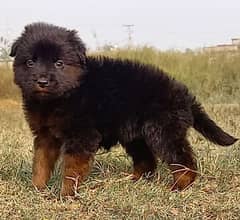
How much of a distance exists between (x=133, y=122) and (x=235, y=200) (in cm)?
117

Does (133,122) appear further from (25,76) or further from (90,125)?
(25,76)

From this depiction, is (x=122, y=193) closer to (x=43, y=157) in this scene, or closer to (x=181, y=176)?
(x=181, y=176)

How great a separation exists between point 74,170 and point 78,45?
3.64 feet

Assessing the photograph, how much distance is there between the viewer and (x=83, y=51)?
562 cm

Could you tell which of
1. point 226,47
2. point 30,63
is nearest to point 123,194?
point 30,63

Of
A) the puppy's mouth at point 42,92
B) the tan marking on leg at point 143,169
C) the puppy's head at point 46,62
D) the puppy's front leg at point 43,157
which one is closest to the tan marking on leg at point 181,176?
the tan marking on leg at point 143,169

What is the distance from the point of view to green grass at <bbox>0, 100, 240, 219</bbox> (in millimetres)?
4910

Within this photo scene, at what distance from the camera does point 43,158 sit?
223 inches

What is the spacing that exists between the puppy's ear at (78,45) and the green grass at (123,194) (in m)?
1.11

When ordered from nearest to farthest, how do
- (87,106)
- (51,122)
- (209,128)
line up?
(51,122) → (87,106) → (209,128)

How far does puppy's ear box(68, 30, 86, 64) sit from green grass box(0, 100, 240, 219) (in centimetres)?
111

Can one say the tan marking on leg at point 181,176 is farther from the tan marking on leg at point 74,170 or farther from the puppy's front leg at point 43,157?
the puppy's front leg at point 43,157

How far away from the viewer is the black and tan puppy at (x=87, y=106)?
5371 mm

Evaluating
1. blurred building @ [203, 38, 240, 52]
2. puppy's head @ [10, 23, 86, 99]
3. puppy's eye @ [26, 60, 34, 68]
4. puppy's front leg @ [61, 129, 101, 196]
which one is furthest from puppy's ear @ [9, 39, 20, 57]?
blurred building @ [203, 38, 240, 52]
